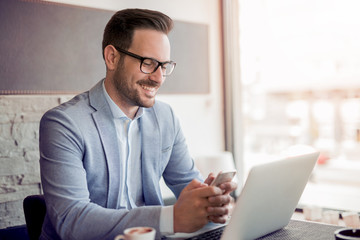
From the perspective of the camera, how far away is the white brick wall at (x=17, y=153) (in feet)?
6.72

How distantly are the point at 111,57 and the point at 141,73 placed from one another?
0.16 m

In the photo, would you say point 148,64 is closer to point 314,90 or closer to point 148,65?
point 148,65

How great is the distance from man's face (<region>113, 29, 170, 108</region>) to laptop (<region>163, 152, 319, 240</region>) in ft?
1.91

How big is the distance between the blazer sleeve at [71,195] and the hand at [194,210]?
0.20ft

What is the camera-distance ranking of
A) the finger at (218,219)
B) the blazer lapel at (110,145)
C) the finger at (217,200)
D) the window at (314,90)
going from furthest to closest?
1. the window at (314,90)
2. the blazer lapel at (110,145)
3. the finger at (218,219)
4. the finger at (217,200)

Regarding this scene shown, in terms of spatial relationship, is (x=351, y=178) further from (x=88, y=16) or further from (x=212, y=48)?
(x=88, y=16)

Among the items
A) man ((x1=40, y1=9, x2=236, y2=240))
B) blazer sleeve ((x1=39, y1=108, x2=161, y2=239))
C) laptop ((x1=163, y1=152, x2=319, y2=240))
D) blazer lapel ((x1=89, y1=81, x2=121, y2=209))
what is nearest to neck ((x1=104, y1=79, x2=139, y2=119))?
man ((x1=40, y1=9, x2=236, y2=240))

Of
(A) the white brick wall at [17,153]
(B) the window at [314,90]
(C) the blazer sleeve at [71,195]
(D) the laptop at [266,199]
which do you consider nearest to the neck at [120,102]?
(C) the blazer sleeve at [71,195]

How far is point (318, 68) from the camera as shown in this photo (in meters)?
15.1

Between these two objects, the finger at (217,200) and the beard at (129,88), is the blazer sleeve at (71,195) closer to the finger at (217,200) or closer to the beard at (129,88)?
the finger at (217,200)

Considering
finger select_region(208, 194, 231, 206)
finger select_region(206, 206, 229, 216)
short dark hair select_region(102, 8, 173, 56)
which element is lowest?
finger select_region(206, 206, 229, 216)

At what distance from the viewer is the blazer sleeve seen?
111cm

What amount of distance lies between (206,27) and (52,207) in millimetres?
2270

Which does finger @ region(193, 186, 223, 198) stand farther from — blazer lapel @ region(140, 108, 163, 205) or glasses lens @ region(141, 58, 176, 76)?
glasses lens @ region(141, 58, 176, 76)
